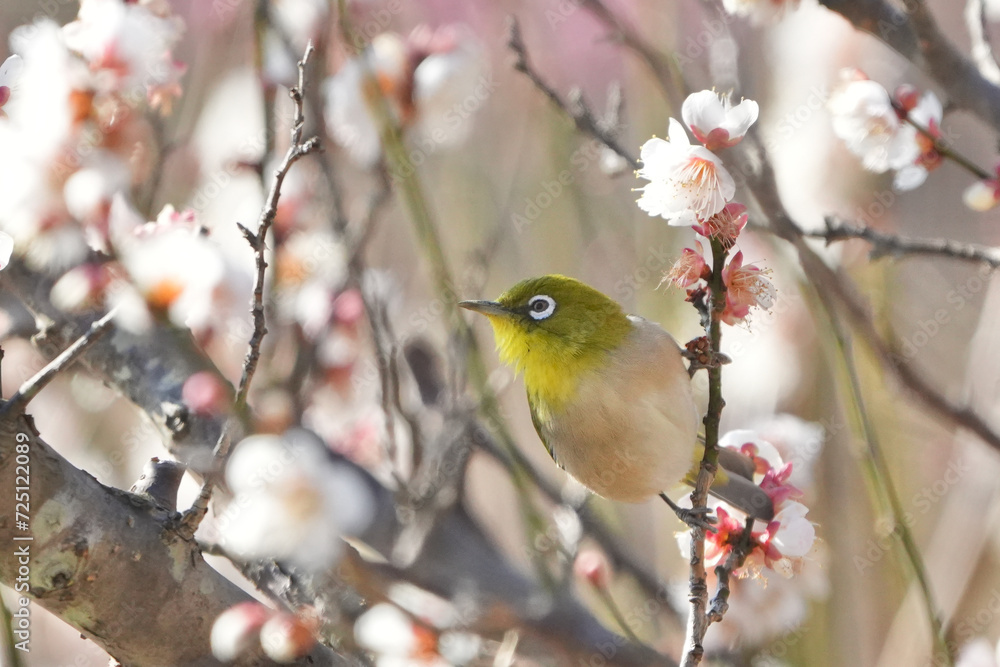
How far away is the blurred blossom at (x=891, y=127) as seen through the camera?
5.94 feet

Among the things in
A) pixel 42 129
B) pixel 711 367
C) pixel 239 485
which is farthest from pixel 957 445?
pixel 42 129

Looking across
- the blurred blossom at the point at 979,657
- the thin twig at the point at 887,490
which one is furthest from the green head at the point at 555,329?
the blurred blossom at the point at 979,657

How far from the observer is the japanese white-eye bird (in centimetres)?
172

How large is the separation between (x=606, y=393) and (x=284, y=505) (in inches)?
28.4

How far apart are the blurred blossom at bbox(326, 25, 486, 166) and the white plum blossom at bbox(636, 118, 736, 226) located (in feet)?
3.13

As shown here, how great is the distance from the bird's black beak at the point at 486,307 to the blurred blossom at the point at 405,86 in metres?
0.57

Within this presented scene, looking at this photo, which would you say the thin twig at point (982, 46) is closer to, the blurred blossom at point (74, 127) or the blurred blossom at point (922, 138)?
the blurred blossom at point (922, 138)

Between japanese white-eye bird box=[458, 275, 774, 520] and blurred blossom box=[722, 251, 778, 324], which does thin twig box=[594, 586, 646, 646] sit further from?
blurred blossom box=[722, 251, 778, 324]

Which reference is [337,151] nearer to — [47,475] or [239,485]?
[239,485]

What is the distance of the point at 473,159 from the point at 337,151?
994 millimetres

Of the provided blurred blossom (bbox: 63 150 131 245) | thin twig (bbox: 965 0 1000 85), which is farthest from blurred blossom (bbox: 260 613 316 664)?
thin twig (bbox: 965 0 1000 85)

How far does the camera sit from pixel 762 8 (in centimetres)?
181

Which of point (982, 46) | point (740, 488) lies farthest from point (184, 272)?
point (982, 46)

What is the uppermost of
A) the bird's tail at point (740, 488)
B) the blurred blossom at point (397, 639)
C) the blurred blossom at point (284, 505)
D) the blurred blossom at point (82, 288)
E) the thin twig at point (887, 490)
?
the thin twig at point (887, 490)
